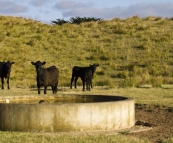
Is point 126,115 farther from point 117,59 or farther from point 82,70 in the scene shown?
point 117,59

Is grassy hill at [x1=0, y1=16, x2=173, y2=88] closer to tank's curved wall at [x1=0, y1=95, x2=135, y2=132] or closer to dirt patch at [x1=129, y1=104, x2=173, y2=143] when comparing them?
dirt patch at [x1=129, y1=104, x2=173, y2=143]

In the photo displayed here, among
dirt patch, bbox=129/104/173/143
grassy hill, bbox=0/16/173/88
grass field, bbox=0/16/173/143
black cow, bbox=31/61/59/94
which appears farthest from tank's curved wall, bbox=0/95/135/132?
grassy hill, bbox=0/16/173/88

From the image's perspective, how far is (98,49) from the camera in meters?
44.0

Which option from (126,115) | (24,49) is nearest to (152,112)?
(126,115)

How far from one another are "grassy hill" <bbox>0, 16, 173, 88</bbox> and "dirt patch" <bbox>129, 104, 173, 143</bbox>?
11.2 metres

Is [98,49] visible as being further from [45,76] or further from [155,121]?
[155,121]

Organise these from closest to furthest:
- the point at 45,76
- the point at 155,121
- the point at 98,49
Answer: the point at 155,121
the point at 45,76
the point at 98,49

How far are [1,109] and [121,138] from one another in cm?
342

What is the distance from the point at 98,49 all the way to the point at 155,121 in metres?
28.9

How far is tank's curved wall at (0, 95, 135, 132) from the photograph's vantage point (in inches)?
497

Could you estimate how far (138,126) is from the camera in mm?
14211

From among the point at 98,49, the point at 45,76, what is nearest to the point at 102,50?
the point at 98,49

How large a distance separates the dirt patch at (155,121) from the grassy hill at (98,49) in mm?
11192

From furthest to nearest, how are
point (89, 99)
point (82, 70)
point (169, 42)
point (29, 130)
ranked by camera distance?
1. point (169, 42)
2. point (82, 70)
3. point (89, 99)
4. point (29, 130)
